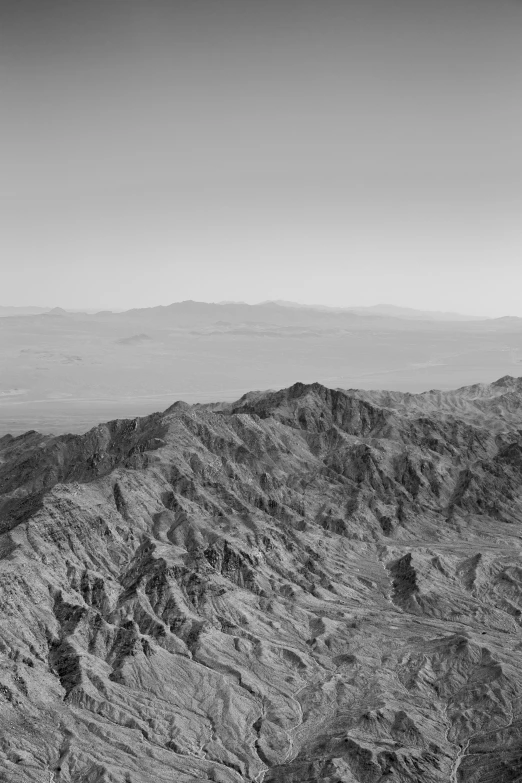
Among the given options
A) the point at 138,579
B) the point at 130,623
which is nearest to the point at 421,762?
the point at 130,623

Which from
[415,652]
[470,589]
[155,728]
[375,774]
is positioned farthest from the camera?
[470,589]

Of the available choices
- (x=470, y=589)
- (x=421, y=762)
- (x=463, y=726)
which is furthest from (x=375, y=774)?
(x=470, y=589)

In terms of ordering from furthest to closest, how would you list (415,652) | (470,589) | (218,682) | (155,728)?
(470,589) → (415,652) → (218,682) → (155,728)

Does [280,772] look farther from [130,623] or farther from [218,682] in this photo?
[130,623]

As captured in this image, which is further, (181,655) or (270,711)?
(181,655)

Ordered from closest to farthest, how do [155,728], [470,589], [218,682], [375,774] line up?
1. [375,774]
2. [155,728]
3. [218,682]
4. [470,589]

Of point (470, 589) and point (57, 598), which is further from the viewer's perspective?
point (470, 589)

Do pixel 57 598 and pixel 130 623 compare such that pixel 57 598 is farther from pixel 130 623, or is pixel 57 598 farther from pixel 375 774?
pixel 375 774

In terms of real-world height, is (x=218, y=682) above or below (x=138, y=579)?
below

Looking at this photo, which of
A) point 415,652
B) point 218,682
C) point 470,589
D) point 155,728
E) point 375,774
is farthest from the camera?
point 470,589
